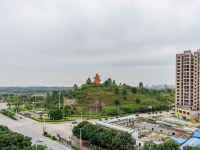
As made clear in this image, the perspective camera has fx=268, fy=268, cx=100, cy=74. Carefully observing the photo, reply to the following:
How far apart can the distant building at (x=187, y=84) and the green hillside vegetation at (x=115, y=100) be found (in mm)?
9282

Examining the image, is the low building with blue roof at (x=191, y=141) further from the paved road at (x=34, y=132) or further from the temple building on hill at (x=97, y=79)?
the temple building on hill at (x=97, y=79)

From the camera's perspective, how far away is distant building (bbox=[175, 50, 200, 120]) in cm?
4731

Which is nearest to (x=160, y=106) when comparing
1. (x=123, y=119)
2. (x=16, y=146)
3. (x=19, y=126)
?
(x=123, y=119)

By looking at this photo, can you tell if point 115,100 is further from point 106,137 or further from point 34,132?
point 106,137

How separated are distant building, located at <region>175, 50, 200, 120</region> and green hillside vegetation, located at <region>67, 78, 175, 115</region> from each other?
928 centimetres

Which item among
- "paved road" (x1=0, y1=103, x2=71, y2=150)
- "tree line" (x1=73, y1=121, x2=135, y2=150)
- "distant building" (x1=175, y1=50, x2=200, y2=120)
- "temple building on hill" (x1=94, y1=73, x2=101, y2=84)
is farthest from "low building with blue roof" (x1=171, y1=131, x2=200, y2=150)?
"temple building on hill" (x1=94, y1=73, x2=101, y2=84)

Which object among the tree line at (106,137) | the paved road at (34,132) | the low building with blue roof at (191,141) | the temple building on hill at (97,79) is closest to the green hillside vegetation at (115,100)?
the temple building on hill at (97,79)

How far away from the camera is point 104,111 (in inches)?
2172

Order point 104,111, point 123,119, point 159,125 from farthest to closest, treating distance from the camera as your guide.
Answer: point 104,111
point 123,119
point 159,125

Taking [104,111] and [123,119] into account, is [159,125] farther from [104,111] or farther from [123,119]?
[104,111]

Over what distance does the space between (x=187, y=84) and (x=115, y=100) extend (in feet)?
56.5

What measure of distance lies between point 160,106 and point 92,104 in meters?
15.3

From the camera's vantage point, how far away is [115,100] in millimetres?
60531

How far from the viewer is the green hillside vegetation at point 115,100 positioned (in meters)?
56.8
